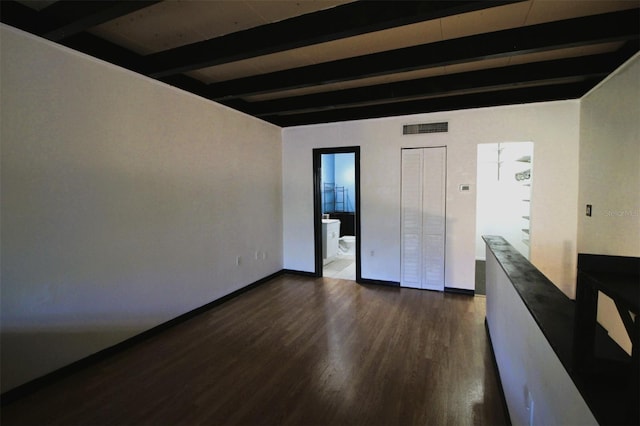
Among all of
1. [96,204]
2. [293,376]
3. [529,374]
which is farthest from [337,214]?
A: [529,374]

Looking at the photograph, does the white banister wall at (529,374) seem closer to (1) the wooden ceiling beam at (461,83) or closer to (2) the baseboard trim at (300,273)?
(1) the wooden ceiling beam at (461,83)

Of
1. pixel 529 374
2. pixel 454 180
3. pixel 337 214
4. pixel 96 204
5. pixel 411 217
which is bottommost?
pixel 529 374

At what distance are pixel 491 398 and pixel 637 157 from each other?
217 centimetres

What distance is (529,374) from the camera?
4.55ft

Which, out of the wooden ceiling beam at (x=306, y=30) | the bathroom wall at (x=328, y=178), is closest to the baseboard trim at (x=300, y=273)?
the wooden ceiling beam at (x=306, y=30)

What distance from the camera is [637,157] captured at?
7.57 ft

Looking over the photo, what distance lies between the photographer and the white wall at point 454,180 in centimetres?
364

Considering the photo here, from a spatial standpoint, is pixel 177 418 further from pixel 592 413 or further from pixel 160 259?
pixel 592 413

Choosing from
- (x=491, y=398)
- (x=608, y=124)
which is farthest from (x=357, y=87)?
(x=491, y=398)

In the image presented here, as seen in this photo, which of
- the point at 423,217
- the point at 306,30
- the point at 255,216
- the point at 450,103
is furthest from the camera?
the point at 255,216

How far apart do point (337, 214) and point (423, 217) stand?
4250 millimetres

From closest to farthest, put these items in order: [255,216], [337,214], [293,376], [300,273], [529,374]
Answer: [529,374], [293,376], [255,216], [300,273], [337,214]

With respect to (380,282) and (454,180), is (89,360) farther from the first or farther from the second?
(454,180)

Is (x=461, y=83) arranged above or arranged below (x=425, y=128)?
above
